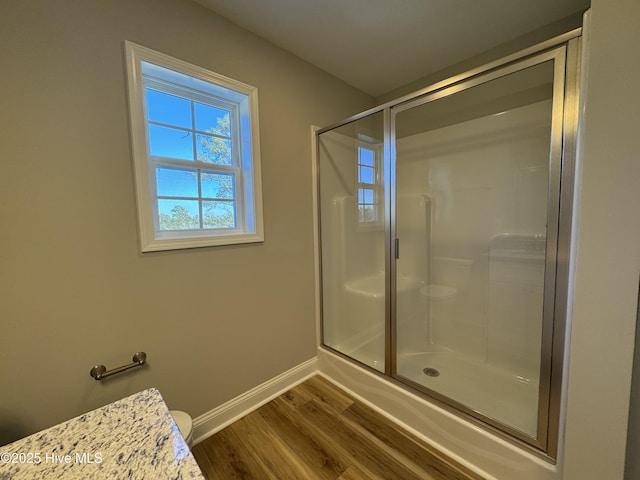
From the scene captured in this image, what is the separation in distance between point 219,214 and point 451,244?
1.98 meters

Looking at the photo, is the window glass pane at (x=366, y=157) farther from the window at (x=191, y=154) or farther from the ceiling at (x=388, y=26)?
the window at (x=191, y=154)

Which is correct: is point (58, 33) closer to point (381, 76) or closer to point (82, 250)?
point (82, 250)

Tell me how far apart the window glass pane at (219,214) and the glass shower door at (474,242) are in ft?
3.78

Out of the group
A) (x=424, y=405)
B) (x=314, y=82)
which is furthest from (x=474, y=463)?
(x=314, y=82)

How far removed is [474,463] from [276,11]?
9.10 ft

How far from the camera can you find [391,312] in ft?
6.09

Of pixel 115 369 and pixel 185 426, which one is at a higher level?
pixel 115 369

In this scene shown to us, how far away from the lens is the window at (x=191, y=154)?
1334 mm

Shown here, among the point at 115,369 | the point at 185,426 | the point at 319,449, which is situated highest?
the point at 115,369

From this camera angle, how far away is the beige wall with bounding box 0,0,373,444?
3.44ft

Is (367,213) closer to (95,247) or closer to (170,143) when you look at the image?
(170,143)

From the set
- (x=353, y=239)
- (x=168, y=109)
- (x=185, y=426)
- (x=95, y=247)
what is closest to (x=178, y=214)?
(x=95, y=247)

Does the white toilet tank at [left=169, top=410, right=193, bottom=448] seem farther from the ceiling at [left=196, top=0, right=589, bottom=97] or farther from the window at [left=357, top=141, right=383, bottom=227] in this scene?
the ceiling at [left=196, top=0, right=589, bottom=97]

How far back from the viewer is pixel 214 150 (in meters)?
1.70
